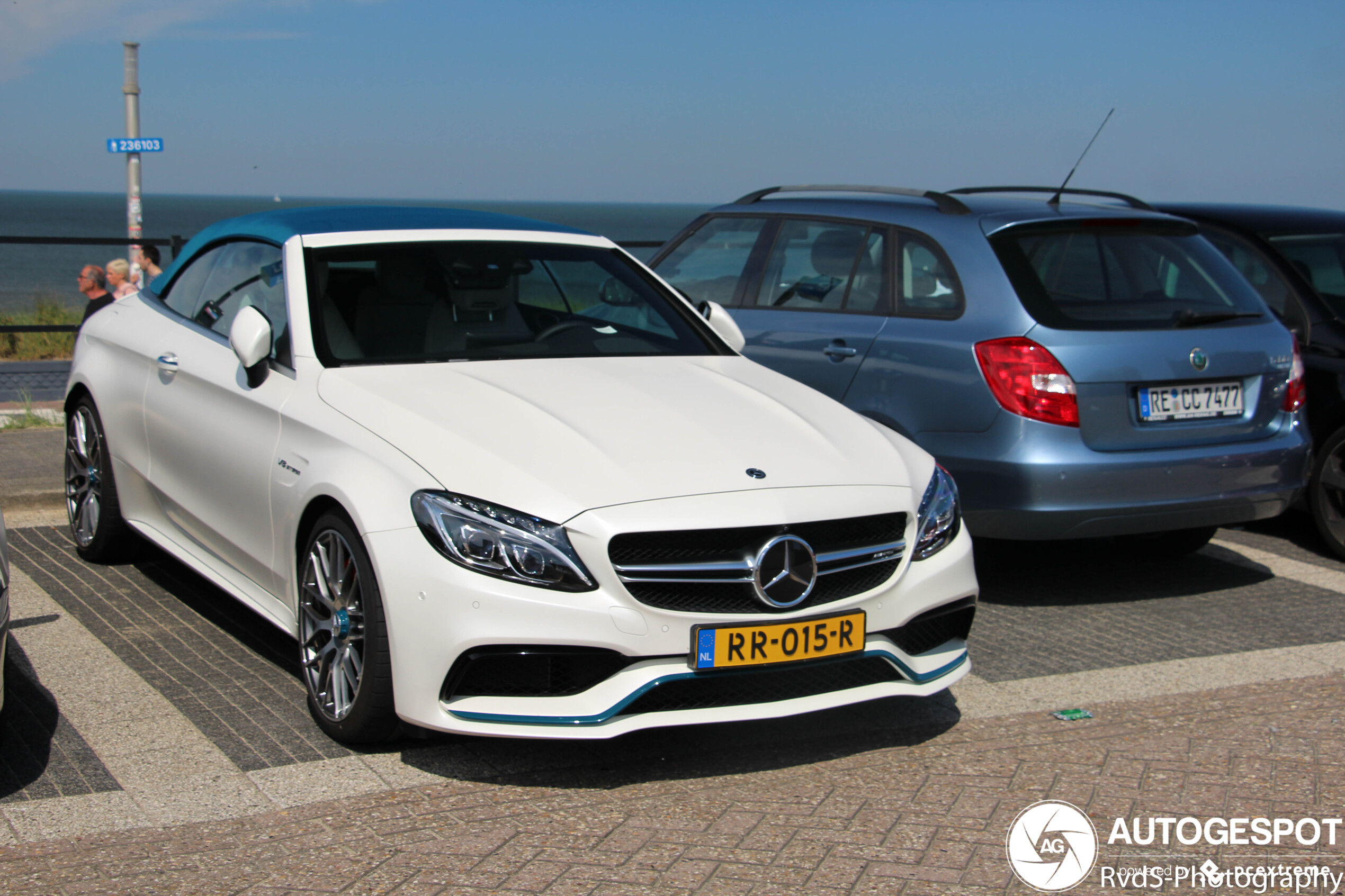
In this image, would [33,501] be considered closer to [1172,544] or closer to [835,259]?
[835,259]

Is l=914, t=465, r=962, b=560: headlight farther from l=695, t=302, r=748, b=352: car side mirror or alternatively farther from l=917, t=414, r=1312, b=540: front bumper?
l=695, t=302, r=748, b=352: car side mirror

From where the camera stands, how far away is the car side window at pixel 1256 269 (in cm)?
717

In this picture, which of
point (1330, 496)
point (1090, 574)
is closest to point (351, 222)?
point (1090, 574)

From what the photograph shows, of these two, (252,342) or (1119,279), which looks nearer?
(252,342)

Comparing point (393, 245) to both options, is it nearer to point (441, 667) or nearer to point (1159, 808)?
point (441, 667)

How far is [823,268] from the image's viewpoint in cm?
659

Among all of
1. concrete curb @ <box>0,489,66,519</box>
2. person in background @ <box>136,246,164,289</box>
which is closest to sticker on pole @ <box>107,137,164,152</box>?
person in background @ <box>136,246,164,289</box>

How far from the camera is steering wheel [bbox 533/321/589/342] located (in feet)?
16.7

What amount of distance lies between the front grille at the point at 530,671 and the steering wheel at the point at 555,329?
1.65 metres

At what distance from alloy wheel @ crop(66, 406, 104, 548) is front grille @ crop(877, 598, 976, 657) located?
144 inches

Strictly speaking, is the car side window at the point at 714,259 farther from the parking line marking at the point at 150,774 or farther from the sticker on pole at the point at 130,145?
the sticker on pole at the point at 130,145

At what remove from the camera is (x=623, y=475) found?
12.6ft

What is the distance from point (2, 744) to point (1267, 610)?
5.02 metres

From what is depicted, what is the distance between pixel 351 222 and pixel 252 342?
0.84 metres
